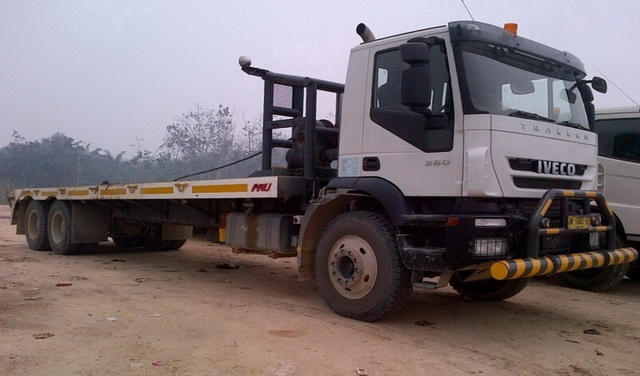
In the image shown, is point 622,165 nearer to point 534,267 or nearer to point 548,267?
point 548,267

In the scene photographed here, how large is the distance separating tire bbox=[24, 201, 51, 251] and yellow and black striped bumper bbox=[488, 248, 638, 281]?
30.6 feet

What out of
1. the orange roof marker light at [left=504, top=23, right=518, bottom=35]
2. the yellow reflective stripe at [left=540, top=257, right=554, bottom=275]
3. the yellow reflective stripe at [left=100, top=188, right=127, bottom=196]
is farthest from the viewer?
the yellow reflective stripe at [left=100, top=188, right=127, bottom=196]

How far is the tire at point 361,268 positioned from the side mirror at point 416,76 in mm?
1187

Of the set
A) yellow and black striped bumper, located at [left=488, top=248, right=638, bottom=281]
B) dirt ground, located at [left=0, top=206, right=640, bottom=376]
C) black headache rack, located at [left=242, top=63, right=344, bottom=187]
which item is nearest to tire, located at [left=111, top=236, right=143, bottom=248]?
dirt ground, located at [left=0, top=206, right=640, bottom=376]

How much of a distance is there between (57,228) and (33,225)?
114 centimetres

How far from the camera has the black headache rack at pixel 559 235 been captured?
442cm

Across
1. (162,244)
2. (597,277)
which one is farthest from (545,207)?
(162,244)

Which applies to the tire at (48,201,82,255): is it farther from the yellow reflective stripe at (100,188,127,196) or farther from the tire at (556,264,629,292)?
the tire at (556,264,629,292)

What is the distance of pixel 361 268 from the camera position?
5160 millimetres

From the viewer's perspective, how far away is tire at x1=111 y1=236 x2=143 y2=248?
11320 millimetres

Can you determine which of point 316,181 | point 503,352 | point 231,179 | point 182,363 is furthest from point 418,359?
point 231,179

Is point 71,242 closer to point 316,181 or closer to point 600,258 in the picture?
point 316,181

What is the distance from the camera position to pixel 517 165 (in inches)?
185

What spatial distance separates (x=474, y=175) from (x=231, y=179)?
3.25m
